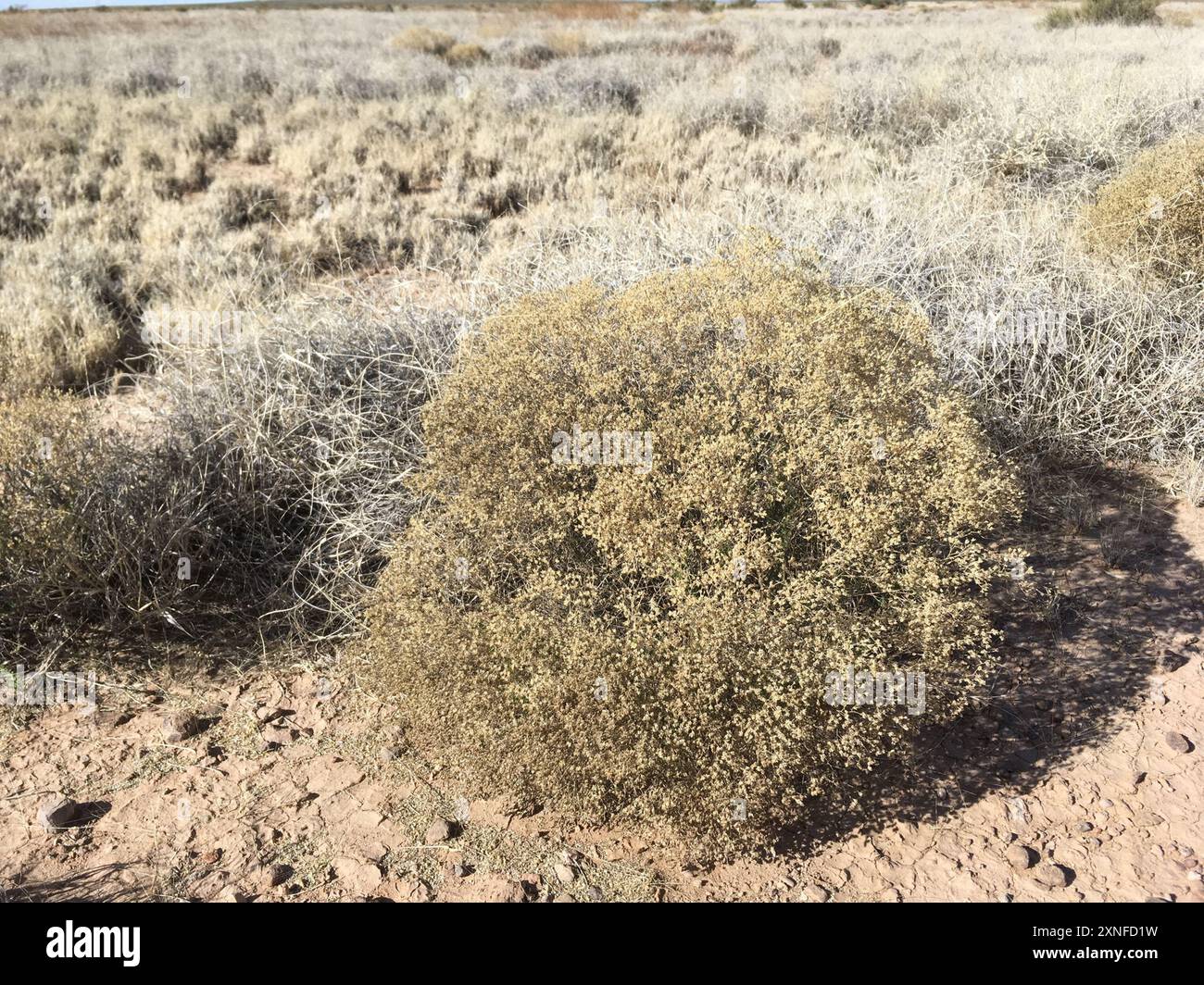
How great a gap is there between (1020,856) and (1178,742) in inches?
32.2

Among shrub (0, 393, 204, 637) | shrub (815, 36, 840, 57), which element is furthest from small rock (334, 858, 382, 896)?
shrub (815, 36, 840, 57)

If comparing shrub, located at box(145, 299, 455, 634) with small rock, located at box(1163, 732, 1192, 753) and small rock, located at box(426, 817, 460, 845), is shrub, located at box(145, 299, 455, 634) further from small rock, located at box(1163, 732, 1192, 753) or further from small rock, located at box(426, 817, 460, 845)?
small rock, located at box(1163, 732, 1192, 753)

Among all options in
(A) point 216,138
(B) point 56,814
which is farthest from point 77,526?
(A) point 216,138

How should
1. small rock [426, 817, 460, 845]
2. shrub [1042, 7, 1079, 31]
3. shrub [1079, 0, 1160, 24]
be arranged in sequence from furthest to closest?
shrub [1079, 0, 1160, 24] < shrub [1042, 7, 1079, 31] < small rock [426, 817, 460, 845]

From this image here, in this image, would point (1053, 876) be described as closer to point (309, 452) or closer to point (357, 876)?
point (357, 876)

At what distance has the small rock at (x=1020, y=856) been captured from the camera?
2.77 meters

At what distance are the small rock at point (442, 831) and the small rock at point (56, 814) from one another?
1187mm

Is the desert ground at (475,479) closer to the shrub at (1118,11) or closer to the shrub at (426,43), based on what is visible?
the shrub at (426,43)

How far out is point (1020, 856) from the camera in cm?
279

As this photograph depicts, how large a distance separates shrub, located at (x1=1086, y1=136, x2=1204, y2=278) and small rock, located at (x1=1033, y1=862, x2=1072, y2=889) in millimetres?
3711

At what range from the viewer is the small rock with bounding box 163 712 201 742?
3.37 m

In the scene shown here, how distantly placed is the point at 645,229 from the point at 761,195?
3.56 ft

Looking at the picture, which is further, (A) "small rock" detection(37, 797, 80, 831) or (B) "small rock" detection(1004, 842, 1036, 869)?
(A) "small rock" detection(37, 797, 80, 831)

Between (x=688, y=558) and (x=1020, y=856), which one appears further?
(x=688, y=558)
